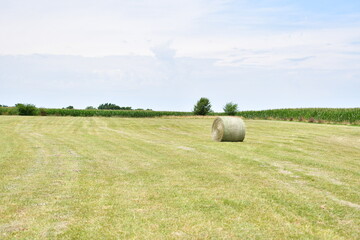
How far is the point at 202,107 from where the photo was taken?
3750 inches

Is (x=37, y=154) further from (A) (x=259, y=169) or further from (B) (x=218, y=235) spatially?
(B) (x=218, y=235)

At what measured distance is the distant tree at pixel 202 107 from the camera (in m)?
95.2

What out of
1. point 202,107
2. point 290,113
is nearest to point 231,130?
point 290,113

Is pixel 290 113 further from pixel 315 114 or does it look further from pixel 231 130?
pixel 231 130

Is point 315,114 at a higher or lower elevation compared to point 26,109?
lower

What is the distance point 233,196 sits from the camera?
888cm

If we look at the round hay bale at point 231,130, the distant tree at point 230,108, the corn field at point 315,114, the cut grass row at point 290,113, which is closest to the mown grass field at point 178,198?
the round hay bale at point 231,130

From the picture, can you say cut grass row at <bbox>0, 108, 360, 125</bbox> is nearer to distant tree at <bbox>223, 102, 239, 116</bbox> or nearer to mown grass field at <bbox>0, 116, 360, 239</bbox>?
distant tree at <bbox>223, 102, 239, 116</bbox>

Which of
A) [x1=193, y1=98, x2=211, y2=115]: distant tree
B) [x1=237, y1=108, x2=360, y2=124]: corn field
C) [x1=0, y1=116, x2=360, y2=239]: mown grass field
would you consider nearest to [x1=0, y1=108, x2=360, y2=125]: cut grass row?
[x1=237, y1=108, x2=360, y2=124]: corn field

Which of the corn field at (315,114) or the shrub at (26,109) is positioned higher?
the shrub at (26,109)

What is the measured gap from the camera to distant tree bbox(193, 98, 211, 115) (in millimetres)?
95188

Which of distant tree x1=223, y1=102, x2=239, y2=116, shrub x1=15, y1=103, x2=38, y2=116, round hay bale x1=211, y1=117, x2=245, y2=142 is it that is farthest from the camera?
distant tree x1=223, y1=102, x2=239, y2=116

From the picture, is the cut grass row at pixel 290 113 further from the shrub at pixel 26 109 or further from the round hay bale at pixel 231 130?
the round hay bale at pixel 231 130

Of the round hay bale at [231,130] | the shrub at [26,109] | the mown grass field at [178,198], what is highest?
the shrub at [26,109]
